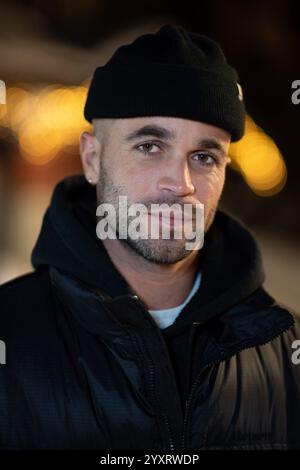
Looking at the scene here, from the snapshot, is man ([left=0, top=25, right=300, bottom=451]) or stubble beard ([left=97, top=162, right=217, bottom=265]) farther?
stubble beard ([left=97, top=162, right=217, bottom=265])

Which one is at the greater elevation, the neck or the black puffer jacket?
the neck

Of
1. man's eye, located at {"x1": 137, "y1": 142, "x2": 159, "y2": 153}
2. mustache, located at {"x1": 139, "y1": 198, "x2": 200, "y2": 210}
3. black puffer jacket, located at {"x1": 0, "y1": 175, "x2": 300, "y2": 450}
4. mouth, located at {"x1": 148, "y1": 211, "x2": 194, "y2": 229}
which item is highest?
man's eye, located at {"x1": 137, "y1": 142, "x2": 159, "y2": 153}

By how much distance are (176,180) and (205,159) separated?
11 cm

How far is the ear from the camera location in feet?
5.41

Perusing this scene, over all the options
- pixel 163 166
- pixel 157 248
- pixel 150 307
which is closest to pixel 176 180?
pixel 163 166

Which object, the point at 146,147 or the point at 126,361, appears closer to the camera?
the point at 126,361

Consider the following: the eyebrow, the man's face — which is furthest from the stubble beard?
the eyebrow

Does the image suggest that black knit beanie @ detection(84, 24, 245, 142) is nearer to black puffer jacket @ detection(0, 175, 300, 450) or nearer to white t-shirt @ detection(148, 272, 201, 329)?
black puffer jacket @ detection(0, 175, 300, 450)

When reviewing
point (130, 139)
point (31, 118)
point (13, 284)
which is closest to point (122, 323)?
point (13, 284)

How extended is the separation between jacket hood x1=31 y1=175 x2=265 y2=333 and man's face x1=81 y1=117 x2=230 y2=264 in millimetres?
82

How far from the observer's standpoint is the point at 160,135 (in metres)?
1.48

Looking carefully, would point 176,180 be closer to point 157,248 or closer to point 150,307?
point 157,248

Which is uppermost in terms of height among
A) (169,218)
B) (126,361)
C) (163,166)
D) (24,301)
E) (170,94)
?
(170,94)

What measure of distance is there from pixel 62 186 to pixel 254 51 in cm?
202
